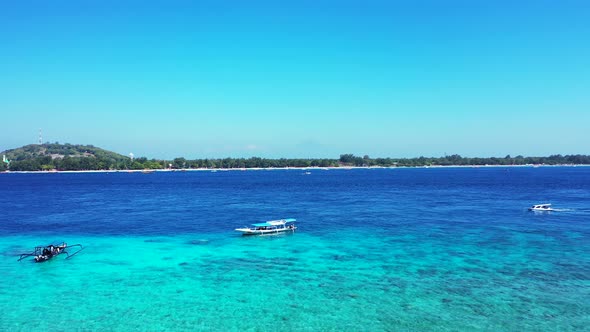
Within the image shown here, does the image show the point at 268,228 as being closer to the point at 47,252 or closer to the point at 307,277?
the point at 307,277

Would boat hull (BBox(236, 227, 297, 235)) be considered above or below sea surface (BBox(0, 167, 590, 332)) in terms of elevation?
above

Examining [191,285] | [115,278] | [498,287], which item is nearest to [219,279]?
[191,285]

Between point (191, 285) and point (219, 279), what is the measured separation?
2.81 m

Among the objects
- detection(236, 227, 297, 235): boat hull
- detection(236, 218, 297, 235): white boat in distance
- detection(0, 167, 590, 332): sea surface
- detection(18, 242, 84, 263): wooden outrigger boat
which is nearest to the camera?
detection(0, 167, 590, 332): sea surface

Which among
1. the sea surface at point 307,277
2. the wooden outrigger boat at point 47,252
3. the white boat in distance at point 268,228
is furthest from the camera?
the white boat in distance at point 268,228

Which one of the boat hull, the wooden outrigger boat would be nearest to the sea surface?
the wooden outrigger boat

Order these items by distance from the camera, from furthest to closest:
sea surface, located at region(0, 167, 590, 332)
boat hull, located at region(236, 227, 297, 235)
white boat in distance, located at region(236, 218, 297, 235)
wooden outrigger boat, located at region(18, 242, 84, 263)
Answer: white boat in distance, located at region(236, 218, 297, 235)
boat hull, located at region(236, 227, 297, 235)
wooden outrigger boat, located at region(18, 242, 84, 263)
sea surface, located at region(0, 167, 590, 332)

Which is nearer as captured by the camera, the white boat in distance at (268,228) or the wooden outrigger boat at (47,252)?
the wooden outrigger boat at (47,252)

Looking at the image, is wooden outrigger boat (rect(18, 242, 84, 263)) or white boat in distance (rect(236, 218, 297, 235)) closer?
wooden outrigger boat (rect(18, 242, 84, 263))

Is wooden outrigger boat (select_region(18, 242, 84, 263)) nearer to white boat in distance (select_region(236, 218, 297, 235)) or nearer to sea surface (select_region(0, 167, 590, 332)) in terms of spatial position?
sea surface (select_region(0, 167, 590, 332))

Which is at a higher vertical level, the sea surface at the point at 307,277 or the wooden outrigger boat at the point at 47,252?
the wooden outrigger boat at the point at 47,252

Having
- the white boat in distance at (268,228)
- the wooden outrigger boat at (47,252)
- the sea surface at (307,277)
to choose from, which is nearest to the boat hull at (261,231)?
the white boat in distance at (268,228)

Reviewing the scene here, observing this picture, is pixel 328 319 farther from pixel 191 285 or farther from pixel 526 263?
pixel 526 263

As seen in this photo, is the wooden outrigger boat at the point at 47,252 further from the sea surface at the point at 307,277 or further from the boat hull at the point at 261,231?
the boat hull at the point at 261,231
